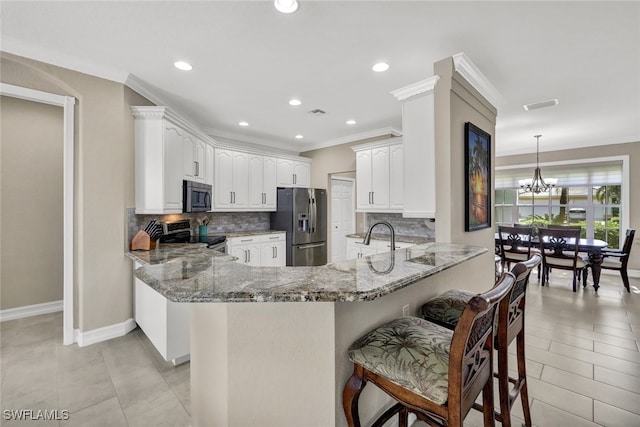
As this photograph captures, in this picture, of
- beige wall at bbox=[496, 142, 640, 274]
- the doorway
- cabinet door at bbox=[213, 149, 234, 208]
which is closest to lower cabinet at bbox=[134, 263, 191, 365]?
the doorway

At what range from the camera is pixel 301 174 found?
5719 mm

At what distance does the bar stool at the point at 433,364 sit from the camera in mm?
985

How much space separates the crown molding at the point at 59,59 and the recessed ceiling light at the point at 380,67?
95.7 inches

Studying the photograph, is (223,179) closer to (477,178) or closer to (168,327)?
(168,327)

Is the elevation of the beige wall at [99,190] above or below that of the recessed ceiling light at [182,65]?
below

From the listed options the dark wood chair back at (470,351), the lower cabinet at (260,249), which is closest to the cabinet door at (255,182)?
the lower cabinet at (260,249)

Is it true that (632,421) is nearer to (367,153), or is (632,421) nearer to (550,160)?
(367,153)

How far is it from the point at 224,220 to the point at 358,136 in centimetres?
281

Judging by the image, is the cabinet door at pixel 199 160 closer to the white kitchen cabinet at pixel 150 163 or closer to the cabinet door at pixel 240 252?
the white kitchen cabinet at pixel 150 163

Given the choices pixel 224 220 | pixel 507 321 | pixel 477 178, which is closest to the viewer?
pixel 507 321

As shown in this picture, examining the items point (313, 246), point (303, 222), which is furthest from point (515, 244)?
point (303, 222)

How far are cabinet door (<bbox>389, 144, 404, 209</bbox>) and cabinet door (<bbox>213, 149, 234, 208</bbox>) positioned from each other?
2630mm

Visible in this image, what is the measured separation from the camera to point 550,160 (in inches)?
244

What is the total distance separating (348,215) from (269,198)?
1.87m
